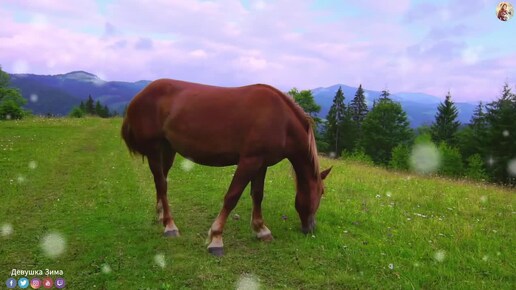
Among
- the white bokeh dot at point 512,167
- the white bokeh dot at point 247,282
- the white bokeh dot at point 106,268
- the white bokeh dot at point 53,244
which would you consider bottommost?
the white bokeh dot at point 512,167

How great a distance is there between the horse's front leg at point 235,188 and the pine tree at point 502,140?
140ft

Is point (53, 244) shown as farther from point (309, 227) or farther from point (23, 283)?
point (309, 227)

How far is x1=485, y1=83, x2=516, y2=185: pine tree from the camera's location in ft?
134

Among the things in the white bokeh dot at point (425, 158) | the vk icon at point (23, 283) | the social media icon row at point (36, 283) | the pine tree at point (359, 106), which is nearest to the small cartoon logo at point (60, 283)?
the social media icon row at point (36, 283)

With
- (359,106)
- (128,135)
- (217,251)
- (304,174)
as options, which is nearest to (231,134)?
(304,174)

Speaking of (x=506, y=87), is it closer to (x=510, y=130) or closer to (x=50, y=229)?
(x=510, y=130)

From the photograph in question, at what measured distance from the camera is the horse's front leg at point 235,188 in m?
6.50

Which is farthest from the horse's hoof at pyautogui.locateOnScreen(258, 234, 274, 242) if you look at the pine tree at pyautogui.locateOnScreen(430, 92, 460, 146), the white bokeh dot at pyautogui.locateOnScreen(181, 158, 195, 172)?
the pine tree at pyautogui.locateOnScreen(430, 92, 460, 146)

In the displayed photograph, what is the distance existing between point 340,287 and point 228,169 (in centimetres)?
1011

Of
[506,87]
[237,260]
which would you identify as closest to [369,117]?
[506,87]

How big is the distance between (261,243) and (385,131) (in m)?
59.2

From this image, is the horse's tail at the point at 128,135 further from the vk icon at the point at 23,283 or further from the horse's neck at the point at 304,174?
the horse's neck at the point at 304,174

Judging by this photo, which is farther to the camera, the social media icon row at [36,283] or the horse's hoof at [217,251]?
the horse's hoof at [217,251]

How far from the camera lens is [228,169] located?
15.2 metres
